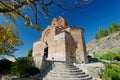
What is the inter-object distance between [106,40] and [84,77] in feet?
185

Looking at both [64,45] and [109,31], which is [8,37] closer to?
[64,45]

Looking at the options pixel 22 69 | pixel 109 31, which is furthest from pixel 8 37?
pixel 109 31

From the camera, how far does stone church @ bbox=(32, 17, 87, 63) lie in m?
22.8

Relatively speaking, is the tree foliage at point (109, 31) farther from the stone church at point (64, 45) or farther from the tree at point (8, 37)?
the tree at point (8, 37)

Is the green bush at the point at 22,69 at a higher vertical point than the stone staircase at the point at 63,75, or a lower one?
higher

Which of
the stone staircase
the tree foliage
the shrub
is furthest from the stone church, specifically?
the tree foliage

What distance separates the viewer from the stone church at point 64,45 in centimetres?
2280

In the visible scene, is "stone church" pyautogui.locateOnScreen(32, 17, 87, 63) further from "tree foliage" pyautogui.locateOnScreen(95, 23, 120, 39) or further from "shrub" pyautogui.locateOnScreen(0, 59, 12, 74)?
"tree foliage" pyautogui.locateOnScreen(95, 23, 120, 39)

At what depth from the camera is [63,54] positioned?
22.4m

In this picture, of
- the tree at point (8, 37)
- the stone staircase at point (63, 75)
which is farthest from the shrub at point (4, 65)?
the stone staircase at point (63, 75)

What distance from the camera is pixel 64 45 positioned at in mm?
22688

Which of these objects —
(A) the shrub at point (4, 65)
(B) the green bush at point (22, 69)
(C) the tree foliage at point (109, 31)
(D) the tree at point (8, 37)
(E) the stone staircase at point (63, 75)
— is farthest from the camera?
(C) the tree foliage at point (109, 31)

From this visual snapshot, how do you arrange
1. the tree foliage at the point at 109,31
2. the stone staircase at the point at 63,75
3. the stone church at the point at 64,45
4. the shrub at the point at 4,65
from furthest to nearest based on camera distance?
the tree foliage at the point at 109,31 < the stone church at the point at 64,45 < the shrub at the point at 4,65 < the stone staircase at the point at 63,75

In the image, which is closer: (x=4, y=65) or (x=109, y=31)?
(x=4, y=65)
